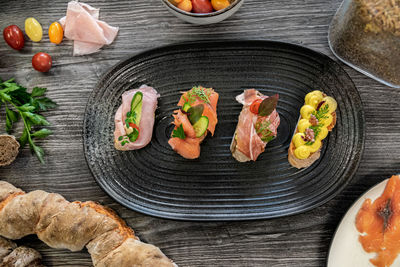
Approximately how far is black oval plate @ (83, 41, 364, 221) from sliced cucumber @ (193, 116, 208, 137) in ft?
0.55

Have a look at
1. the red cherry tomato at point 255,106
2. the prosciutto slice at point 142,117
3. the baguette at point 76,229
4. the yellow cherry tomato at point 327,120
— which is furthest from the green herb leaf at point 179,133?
the yellow cherry tomato at point 327,120

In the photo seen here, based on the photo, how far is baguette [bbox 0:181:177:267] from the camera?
244 cm

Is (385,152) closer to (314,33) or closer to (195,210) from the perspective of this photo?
(314,33)

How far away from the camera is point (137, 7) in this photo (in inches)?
111

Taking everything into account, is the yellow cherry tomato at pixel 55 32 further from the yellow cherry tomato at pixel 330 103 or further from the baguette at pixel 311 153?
the yellow cherry tomato at pixel 330 103

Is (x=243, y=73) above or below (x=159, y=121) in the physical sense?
above

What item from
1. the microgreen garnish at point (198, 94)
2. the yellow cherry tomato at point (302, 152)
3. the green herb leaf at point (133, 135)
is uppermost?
the microgreen garnish at point (198, 94)

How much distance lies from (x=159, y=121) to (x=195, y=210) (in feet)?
2.50

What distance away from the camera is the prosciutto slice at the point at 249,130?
2.49 metres

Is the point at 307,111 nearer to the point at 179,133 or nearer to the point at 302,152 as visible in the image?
the point at 302,152

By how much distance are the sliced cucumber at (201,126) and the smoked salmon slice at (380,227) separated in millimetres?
1303

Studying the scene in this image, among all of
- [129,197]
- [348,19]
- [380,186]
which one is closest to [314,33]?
[348,19]

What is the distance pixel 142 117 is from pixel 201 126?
489 mm

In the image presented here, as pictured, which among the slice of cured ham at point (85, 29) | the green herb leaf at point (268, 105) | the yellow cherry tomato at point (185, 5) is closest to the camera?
the green herb leaf at point (268, 105)
